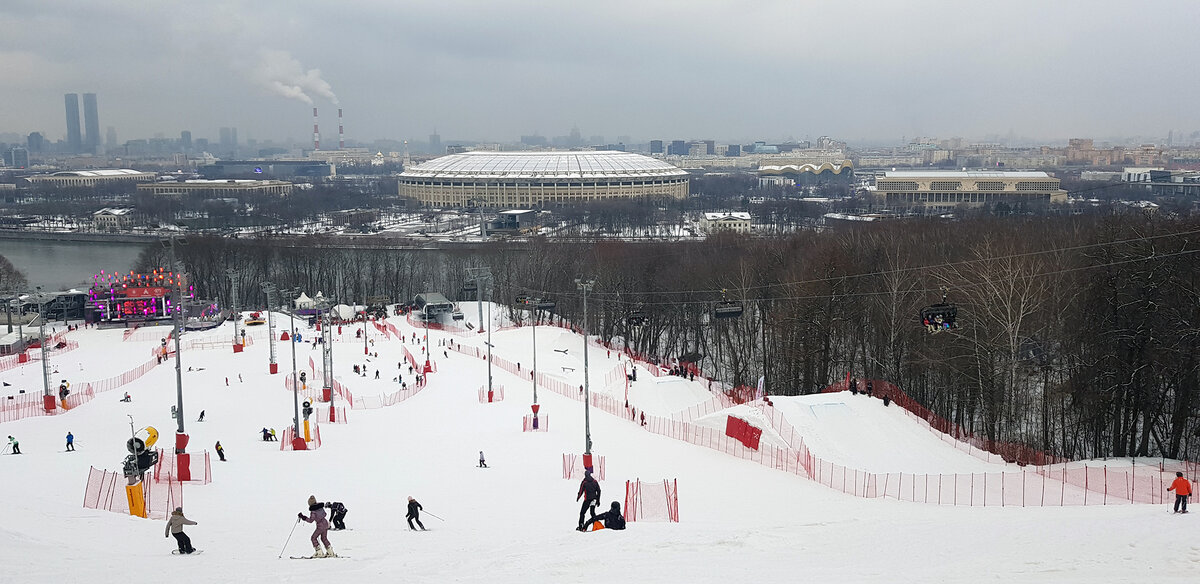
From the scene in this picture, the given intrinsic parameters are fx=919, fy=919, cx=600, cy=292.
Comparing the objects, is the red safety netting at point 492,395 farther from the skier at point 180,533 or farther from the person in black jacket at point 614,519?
the skier at point 180,533

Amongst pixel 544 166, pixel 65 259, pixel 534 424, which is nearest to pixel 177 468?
pixel 534 424

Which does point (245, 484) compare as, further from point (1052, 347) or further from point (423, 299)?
point (423, 299)

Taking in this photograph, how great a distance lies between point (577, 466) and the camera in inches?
776

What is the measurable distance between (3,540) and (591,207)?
373ft

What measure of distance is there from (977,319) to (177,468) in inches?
899

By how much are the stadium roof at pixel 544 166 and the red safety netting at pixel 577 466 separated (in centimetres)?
13292

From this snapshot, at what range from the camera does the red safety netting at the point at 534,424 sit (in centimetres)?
2427

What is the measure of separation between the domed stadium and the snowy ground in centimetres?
11571

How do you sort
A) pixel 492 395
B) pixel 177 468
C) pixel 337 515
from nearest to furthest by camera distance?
1. pixel 337 515
2. pixel 177 468
3. pixel 492 395

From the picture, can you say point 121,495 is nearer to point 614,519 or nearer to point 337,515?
point 337,515

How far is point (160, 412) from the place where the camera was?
1000 inches

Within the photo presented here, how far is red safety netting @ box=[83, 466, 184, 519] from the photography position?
14.7 meters

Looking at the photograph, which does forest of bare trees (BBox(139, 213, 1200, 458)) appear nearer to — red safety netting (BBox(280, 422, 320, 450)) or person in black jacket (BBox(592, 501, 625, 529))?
person in black jacket (BBox(592, 501, 625, 529))

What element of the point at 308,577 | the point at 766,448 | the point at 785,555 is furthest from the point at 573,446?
the point at 308,577
